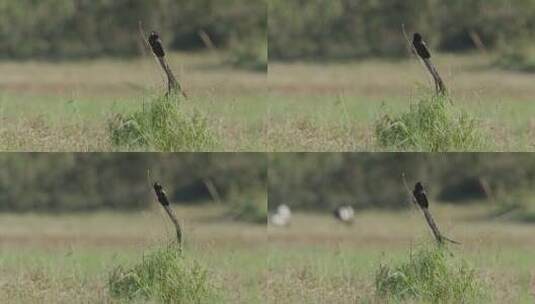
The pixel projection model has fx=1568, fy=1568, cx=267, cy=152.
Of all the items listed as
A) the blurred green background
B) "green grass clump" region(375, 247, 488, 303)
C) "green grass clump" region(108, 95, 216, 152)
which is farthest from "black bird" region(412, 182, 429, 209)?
"green grass clump" region(108, 95, 216, 152)

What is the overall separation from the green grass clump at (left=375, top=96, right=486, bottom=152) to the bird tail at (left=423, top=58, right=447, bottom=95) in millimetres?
154

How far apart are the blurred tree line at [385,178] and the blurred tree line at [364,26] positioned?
676 mm

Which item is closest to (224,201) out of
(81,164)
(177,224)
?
(177,224)

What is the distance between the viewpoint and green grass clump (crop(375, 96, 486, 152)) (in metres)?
9.09

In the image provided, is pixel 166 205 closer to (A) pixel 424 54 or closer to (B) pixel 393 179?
(B) pixel 393 179

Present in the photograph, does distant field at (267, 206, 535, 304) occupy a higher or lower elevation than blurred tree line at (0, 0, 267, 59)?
lower

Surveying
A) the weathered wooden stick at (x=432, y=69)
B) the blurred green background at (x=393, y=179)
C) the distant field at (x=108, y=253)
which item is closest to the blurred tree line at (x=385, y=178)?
the blurred green background at (x=393, y=179)

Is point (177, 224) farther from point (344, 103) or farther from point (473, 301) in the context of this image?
point (473, 301)

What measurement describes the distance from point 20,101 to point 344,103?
200cm

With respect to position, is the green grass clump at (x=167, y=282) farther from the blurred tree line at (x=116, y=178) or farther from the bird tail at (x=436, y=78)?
the bird tail at (x=436, y=78)

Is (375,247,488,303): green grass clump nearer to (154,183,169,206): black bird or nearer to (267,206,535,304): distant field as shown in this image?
(267,206,535,304): distant field

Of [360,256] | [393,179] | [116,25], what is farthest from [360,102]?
[116,25]

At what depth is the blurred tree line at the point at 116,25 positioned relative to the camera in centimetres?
977

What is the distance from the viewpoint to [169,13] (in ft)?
32.5
